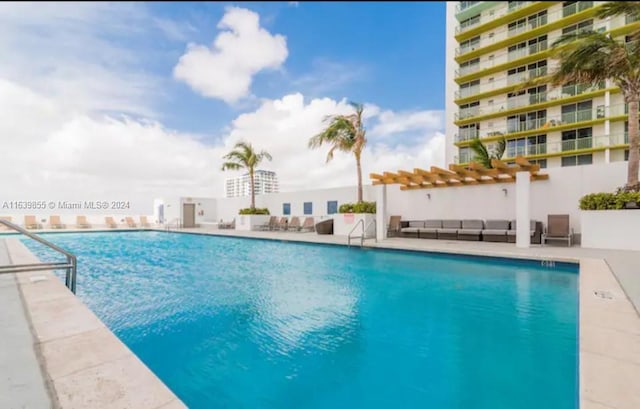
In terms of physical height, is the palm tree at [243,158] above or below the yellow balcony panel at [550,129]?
below

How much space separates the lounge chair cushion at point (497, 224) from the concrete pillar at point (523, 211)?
1481 millimetres

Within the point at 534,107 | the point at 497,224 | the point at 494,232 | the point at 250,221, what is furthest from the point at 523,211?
the point at 534,107

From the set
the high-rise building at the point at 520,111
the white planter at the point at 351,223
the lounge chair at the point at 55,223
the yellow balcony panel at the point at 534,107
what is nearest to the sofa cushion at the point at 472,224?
the white planter at the point at 351,223

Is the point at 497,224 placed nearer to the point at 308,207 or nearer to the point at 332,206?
the point at 332,206

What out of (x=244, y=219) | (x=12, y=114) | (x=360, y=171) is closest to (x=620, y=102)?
(x=360, y=171)

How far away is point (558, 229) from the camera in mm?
9641

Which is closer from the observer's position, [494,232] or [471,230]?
[494,232]

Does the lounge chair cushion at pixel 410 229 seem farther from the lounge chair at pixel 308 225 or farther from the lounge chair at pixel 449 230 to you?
the lounge chair at pixel 308 225

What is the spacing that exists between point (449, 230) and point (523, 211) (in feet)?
9.05

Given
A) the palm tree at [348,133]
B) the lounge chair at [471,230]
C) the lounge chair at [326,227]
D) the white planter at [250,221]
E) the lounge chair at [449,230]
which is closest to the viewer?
the lounge chair at [471,230]

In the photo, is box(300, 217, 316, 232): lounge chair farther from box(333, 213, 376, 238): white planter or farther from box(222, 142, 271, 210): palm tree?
box(222, 142, 271, 210): palm tree

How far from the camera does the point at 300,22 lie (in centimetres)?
131

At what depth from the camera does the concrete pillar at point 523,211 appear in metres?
9.08

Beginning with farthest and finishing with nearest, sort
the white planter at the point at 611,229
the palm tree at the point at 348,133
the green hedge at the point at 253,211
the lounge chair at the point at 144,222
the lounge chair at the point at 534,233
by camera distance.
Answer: the lounge chair at the point at 144,222 → the green hedge at the point at 253,211 → the palm tree at the point at 348,133 → the lounge chair at the point at 534,233 → the white planter at the point at 611,229
